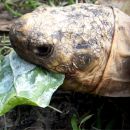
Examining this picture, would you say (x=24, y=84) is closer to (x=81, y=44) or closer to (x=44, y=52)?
(x=44, y=52)

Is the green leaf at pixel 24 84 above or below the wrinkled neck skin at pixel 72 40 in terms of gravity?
below

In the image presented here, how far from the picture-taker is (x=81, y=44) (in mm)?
2098

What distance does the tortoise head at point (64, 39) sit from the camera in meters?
2.04

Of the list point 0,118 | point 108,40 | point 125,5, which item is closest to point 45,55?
point 108,40

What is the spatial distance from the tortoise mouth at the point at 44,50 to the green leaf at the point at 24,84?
78 millimetres

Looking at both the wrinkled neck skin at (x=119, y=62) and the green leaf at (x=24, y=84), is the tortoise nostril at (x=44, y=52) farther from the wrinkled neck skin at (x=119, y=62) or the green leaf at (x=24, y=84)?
the wrinkled neck skin at (x=119, y=62)

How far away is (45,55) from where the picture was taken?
2059mm

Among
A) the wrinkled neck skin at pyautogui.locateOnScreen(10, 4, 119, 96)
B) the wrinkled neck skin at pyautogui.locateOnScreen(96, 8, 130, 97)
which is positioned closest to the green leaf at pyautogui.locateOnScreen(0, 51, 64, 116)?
the wrinkled neck skin at pyautogui.locateOnScreen(10, 4, 119, 96)

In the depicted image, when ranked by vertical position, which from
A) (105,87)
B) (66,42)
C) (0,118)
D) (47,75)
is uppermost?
(66,42)

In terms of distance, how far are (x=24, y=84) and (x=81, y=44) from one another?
33cm

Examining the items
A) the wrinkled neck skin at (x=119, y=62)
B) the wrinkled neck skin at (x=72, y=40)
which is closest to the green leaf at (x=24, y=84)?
the wrinkled neck skin at (x=72, y=40)

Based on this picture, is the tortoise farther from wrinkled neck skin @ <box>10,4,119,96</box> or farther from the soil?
the soil

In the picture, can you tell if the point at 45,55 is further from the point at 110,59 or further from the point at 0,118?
the point at 0,118

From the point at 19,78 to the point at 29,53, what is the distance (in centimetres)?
12
